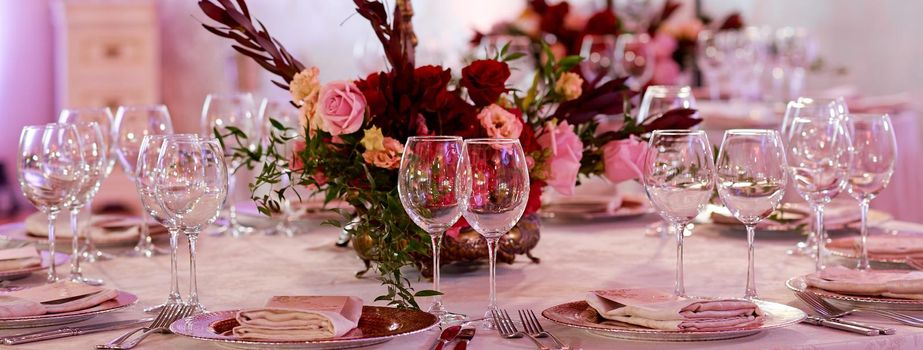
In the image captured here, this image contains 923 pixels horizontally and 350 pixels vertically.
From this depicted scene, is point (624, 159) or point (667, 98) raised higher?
point (667, 98)

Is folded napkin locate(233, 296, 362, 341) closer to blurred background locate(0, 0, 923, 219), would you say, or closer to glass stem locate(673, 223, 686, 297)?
glass stem locate(673, 223, 686, 297)

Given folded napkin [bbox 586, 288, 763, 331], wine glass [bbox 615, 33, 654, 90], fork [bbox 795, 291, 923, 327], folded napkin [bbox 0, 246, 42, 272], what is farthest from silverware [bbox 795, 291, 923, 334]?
wine glass [bbox 615, 33, 654, 90]

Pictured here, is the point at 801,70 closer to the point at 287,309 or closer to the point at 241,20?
the point at 241,20

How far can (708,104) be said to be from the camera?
5348mm

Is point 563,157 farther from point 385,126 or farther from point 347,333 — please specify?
point 347,333

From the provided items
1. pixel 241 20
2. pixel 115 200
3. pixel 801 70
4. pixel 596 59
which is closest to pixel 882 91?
pixel 801 70

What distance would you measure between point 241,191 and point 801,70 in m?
3.01

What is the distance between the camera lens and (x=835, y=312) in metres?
1.50

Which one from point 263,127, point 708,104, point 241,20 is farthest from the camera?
point 708,104

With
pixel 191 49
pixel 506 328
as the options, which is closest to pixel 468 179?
pixel 506 328

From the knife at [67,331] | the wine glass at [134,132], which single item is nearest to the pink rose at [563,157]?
the knife at [67,331]

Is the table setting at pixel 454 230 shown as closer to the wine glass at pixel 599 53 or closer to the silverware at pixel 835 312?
the silverware at pixel 835 312

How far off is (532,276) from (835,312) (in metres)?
0.49

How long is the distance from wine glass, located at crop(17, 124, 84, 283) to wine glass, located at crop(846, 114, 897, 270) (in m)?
1.17
